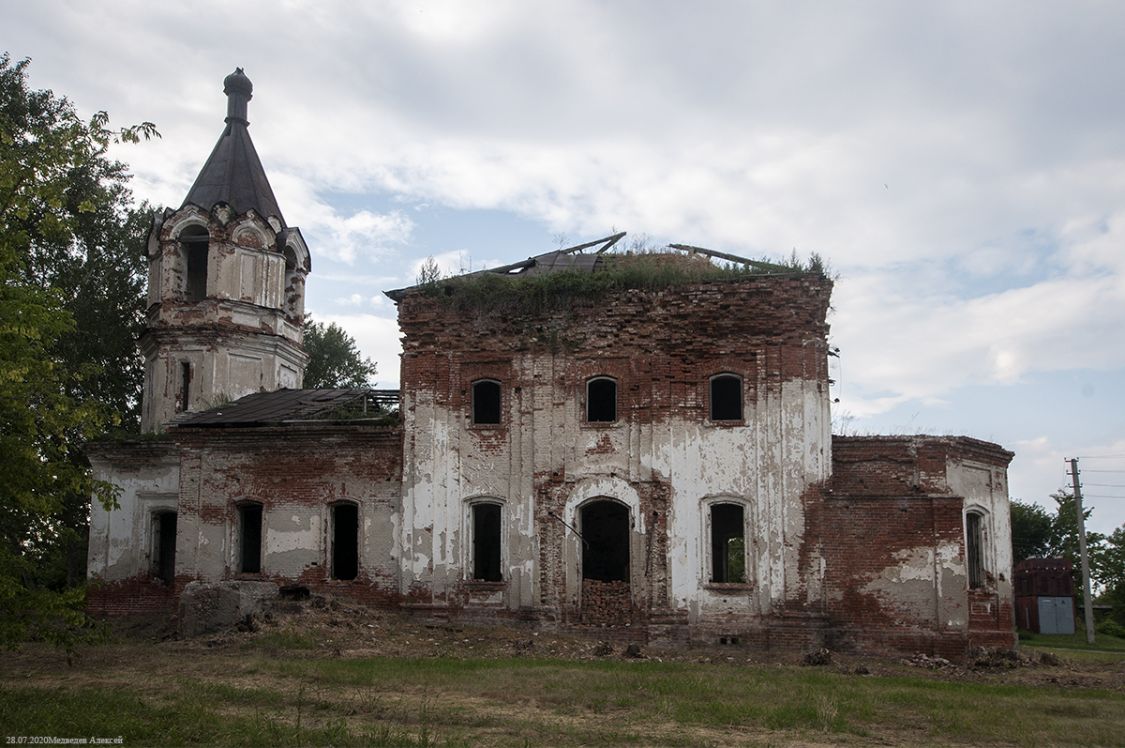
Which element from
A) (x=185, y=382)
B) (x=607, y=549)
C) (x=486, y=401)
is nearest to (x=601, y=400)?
(x=486, y=401)

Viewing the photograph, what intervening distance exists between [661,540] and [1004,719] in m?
7.92

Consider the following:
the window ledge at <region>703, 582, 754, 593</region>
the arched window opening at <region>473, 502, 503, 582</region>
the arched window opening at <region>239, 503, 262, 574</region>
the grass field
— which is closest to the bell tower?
the arched window opening at <region>239, 503, 262, 574</region>

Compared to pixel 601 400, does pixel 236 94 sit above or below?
above

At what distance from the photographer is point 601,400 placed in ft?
66.4

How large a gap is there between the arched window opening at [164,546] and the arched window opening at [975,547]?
16.4 meters

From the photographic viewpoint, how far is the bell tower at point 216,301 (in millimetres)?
24891

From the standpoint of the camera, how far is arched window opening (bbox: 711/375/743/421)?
19.4m

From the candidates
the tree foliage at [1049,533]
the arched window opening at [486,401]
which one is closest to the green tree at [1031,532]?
the tree foliage at [1049,533]

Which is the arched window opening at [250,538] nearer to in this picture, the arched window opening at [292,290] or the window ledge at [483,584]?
the window ledge at [483,584]

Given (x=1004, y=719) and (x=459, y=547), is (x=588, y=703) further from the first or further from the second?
(x=459, y=547)

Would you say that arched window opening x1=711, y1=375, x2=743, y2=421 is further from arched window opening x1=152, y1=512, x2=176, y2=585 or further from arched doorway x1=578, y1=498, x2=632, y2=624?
arched window opening x1=152, y1=512, x2=176, y2=585

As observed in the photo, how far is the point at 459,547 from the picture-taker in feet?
64.6

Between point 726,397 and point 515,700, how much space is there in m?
8.67

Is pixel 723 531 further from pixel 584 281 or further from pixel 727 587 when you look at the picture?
pixel 584 281
